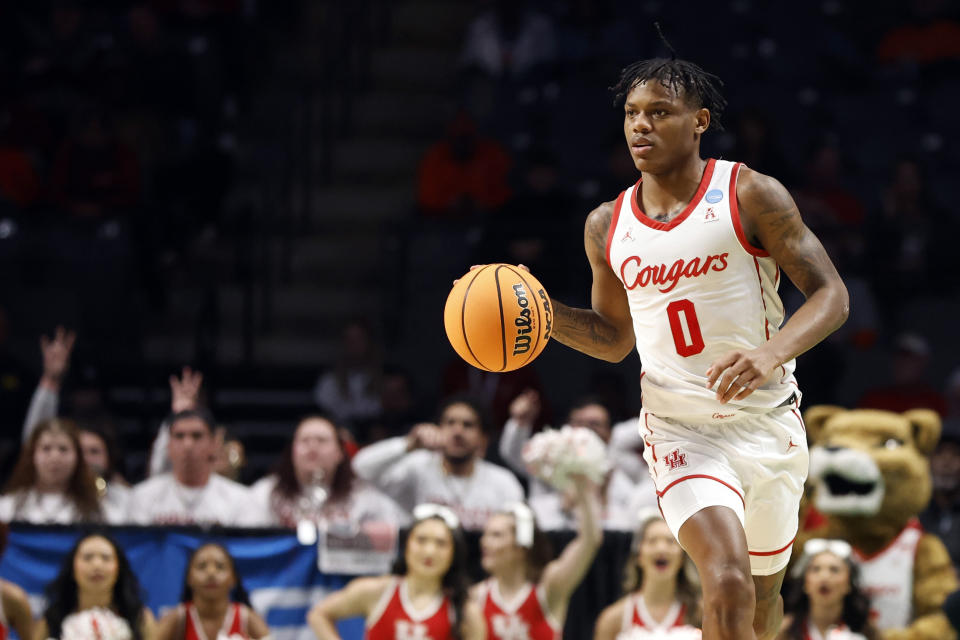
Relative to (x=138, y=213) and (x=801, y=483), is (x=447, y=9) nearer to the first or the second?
(x=138, y=213)

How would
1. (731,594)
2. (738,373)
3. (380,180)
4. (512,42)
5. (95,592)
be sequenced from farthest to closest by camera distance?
(380,180)
(512,42)
(95,592)
(731,594)
(738,373)

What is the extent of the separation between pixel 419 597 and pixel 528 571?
585 millimetres

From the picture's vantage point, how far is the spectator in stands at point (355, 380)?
10312 millimetres

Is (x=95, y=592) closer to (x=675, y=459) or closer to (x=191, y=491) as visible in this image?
(x=191, y=491)

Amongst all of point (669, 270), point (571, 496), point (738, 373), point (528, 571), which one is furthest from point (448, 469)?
point (738, 373)

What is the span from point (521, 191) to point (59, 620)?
16.9 ft

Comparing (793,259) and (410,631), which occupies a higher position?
(793,259)

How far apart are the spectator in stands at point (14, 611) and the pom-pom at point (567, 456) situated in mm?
2590

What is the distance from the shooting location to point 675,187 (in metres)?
4.78

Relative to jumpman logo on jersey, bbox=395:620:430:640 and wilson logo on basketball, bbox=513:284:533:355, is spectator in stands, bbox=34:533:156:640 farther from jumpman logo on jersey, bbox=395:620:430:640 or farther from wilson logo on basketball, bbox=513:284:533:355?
wilson logo on basketball, bbox=513:284:533:355

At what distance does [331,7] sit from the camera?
45.9 ft

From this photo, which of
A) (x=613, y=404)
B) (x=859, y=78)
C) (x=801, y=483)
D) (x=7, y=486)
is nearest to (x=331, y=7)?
(x=859, y=78)

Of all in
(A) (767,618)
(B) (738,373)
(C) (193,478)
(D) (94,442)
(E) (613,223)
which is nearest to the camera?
(B) (738,373)

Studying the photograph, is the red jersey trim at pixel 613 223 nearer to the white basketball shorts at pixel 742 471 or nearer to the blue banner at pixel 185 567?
the white basketball shorts at pixel 742 471
